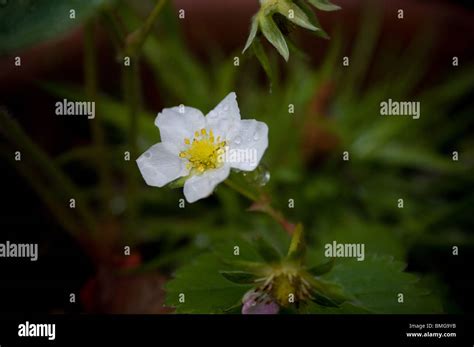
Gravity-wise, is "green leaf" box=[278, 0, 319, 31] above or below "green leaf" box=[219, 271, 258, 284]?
above

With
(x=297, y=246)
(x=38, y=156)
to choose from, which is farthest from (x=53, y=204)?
(x=297, y=246)

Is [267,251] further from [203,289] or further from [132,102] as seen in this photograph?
[132,102]

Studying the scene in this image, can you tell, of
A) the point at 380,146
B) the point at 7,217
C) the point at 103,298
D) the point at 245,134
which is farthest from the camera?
the point at 380,146

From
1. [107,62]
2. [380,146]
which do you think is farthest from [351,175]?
[107,62]

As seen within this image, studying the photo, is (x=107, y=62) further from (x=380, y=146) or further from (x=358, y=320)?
(x=358, y=320)

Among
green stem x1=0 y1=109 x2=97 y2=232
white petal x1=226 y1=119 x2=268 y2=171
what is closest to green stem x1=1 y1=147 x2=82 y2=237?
green stem x1=0 y1=109 x2=97 y2=232

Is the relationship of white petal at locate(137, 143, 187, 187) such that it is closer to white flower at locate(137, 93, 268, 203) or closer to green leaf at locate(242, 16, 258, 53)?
white flower at locate(137, 93, 268, 203)

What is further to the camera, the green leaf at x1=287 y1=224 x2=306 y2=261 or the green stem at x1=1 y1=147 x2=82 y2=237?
the green stem at x1=1 y1=147 x2=82 y2=237

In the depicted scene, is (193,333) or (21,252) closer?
(193,333)

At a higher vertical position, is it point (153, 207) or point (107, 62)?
point (107, 62)
